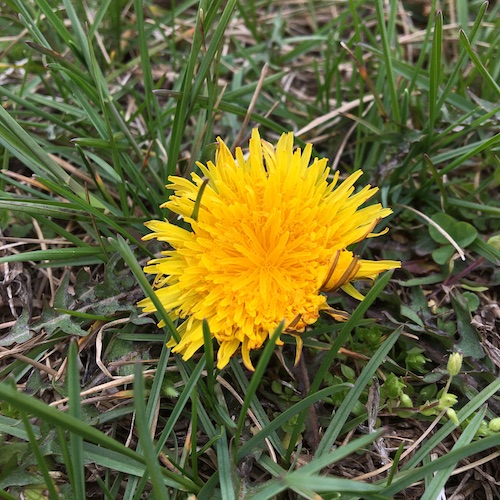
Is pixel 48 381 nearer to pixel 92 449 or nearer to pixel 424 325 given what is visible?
pixel 92 449

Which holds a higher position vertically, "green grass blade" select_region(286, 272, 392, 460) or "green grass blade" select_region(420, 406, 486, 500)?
"green grass blade" select_region(286, 272, 392, 460)

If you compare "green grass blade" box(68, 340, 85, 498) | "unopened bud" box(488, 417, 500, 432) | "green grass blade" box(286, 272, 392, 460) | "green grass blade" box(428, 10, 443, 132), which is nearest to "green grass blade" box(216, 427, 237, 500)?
"green grass blade" box(286, 272, 392, 460)

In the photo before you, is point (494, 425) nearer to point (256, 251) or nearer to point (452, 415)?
point (452, 415)

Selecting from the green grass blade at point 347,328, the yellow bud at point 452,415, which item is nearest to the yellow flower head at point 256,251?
the green grass blade at point 347,328

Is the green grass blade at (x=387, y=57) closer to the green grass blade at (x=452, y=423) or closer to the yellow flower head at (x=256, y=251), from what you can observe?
the yellow flower head at (x=256, y=251)

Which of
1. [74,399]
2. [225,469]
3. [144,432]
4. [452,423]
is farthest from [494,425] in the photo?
[74,399]

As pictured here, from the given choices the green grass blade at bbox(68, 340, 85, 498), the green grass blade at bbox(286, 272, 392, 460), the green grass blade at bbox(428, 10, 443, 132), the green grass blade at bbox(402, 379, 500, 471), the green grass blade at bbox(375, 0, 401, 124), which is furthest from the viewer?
the green grass blade at bbox(375, 0, 401, 124)

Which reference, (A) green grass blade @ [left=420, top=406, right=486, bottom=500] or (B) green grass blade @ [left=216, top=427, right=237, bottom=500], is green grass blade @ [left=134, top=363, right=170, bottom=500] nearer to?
(B) green grass blade @ [left=216, top=427, right=237, bottom=500]
